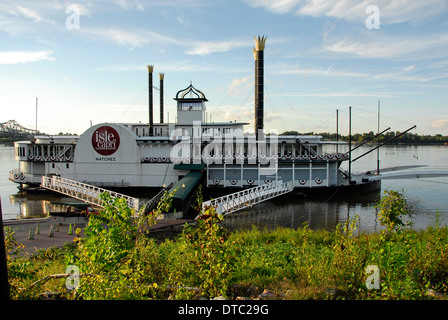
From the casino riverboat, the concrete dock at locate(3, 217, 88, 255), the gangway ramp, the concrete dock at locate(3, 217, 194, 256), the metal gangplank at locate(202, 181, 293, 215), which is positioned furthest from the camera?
the casino riverboat

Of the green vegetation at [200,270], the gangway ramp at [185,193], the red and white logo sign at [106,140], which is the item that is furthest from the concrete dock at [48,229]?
the red and white logo sign at [106,140]

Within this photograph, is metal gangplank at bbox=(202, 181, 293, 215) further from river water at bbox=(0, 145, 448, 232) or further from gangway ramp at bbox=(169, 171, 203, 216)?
gangway ramp at bbox=(169, 171, 203, 216)

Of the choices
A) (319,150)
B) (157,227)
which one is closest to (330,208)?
(319,150)

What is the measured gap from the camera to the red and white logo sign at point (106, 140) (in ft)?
111

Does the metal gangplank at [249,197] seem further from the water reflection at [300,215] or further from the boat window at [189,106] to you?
the boat window at [189,106]

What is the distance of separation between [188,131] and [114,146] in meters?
9.04

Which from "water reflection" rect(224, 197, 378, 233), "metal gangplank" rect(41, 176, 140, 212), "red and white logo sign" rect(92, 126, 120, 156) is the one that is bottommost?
"water reflection" rect(224, 197, 378, 233)

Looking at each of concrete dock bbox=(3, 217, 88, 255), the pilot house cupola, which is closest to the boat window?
the pilot house cupola

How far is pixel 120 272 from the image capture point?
5.23 meters

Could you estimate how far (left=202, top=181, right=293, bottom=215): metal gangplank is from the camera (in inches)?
977

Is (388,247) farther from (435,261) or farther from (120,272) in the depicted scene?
(120,272)

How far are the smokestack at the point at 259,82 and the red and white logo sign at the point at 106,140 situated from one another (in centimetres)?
1647

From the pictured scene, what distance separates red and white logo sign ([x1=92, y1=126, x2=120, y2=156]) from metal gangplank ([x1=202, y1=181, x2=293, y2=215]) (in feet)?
46.2

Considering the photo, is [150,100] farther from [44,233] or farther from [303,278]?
[303,278]
